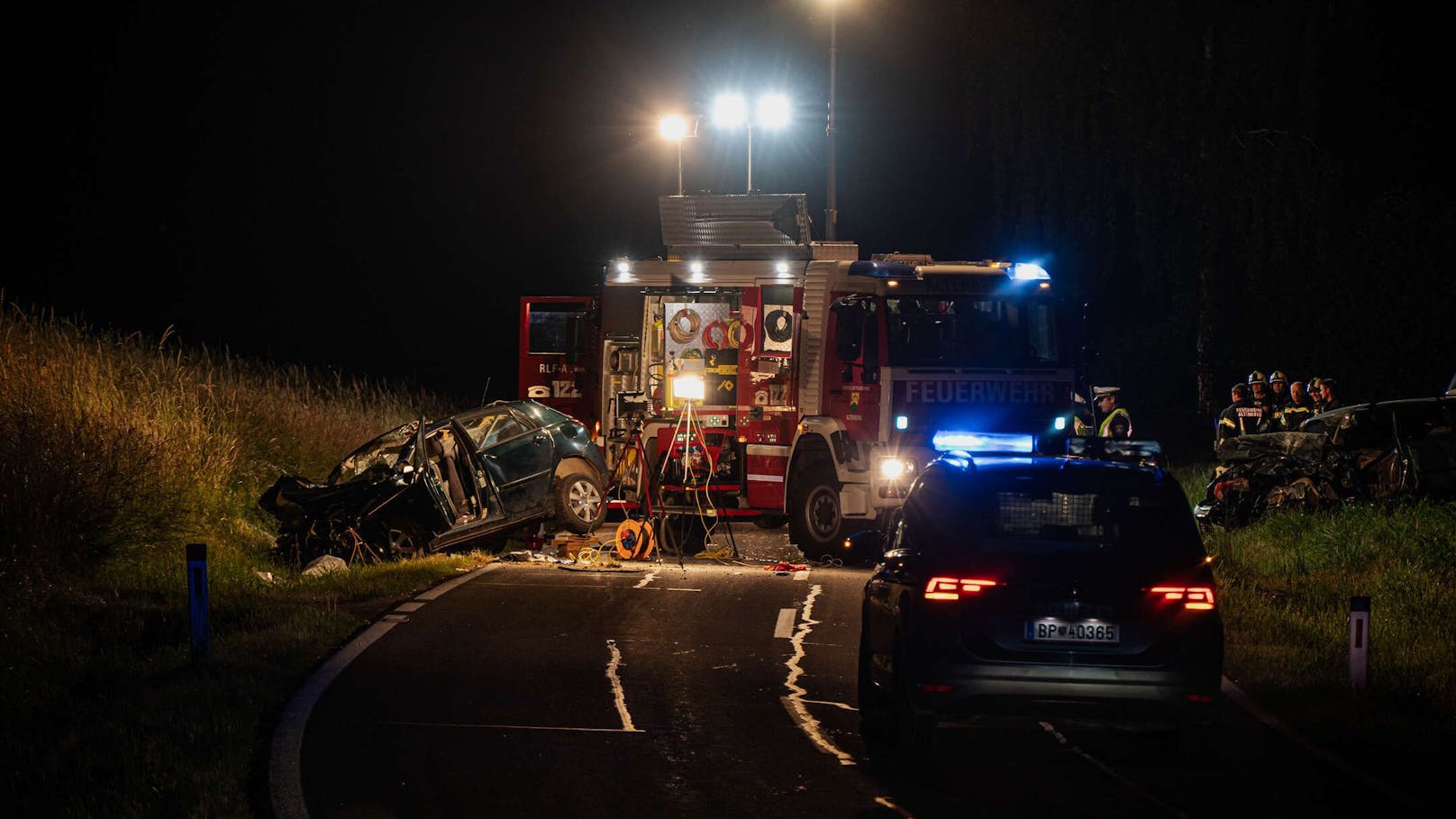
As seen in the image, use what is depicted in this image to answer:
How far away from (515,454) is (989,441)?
209 inches

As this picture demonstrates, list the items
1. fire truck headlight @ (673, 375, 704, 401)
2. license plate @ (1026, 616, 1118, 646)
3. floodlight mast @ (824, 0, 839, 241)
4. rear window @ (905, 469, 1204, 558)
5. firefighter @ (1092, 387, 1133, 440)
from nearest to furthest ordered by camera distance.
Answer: license plate @ (1026, 616, 1118, 646) → rear window @ (905, 469, 1204, 558) → firefighter @ (1092, 387, 1133, 440) → fire truck headlight @ (673, 375, 704, 401) → floodlight mast @ (824, 0, 839, 241)

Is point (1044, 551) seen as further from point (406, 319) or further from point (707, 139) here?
point (406, 319)

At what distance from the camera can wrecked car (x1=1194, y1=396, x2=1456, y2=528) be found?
18156mm

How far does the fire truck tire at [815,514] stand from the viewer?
718 inches

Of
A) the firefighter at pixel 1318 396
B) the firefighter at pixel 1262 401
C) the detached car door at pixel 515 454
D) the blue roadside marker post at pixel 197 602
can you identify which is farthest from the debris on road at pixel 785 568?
the blue roadside marker post at pixel 197 602

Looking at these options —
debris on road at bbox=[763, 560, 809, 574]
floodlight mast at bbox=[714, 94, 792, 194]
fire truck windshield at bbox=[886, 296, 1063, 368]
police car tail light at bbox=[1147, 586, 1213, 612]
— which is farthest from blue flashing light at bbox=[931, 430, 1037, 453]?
floodlight mast at bbox=[714, 94, 792, 194]

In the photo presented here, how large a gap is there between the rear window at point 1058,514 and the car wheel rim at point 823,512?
9226mm

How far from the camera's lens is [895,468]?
57.2 feet

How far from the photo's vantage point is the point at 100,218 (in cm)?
4806

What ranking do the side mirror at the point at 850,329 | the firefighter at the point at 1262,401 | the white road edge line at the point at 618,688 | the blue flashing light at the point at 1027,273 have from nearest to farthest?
the white road edge line at the point at 618,688 < the side mirror at the point at 850,329 < the blue flashing light at the point at 1027,273 < the firefighter at the point at 1262,401

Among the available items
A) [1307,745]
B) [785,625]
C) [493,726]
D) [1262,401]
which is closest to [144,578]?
[785,625]

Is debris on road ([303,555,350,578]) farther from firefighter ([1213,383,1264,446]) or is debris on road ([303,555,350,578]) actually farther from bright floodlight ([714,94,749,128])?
bright floodlight ([714,94,749,128])

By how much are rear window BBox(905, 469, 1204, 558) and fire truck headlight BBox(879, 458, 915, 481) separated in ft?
27.7

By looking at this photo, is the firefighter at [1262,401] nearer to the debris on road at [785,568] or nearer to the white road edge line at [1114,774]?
the debris on road at [785,568]
